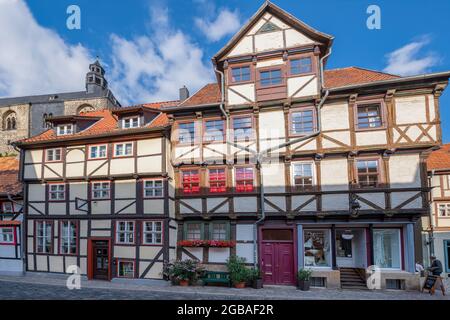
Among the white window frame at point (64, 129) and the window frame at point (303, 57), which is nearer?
the window frame at point (303, 57)

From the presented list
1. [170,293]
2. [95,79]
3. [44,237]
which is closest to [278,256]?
[170,293]

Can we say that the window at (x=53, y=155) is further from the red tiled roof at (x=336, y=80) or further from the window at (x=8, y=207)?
the red tiled roof at (x=336, y=80)

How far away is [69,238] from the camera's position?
15.7 m

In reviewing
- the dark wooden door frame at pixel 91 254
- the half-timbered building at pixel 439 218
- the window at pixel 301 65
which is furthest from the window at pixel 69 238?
the half-timbered building at pixel 439 218

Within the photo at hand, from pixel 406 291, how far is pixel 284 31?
1293cm

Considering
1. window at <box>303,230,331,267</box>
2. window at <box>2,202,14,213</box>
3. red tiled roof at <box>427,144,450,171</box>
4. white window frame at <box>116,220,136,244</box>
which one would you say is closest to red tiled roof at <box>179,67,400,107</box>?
white window frame at <box>116,220,136,244</box>

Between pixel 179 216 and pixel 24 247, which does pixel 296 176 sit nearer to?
pixel 179 216

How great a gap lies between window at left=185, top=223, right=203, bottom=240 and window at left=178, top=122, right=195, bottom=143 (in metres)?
4.24

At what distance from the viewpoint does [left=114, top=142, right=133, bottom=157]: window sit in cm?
1539

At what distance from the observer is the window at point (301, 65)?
13625 mm

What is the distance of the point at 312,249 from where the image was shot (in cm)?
1376

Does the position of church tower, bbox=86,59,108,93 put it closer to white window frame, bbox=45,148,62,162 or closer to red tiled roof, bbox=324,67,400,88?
white window frame, bbox=45,148,62,162

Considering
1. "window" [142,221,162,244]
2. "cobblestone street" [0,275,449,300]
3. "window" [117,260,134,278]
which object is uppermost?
"window" [142,221,162,244]

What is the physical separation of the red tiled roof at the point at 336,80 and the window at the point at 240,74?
1390 millimetres
